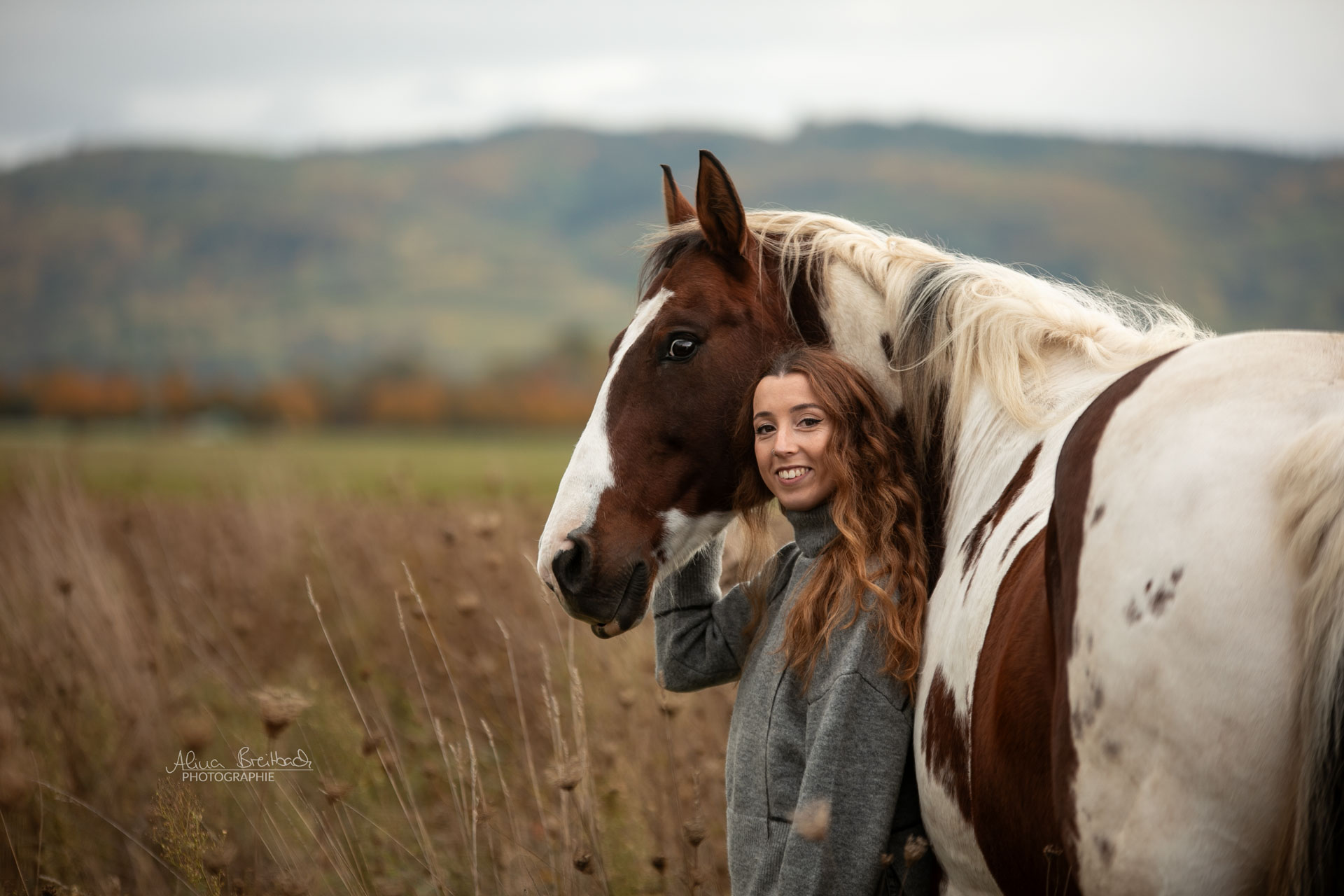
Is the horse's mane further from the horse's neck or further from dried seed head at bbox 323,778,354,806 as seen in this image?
dried seed head at bbox 323,778,354,806

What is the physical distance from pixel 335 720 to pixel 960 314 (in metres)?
3.83

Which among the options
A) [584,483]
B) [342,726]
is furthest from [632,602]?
[342,726]

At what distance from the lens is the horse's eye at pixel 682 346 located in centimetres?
249

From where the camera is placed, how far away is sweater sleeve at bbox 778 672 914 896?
6.35ft

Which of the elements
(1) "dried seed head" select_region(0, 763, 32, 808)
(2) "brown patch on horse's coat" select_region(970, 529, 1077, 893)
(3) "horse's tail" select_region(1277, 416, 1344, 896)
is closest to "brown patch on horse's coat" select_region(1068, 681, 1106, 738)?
(2) "brown patch on horse's coat" select_region(970, 529, 1077, 893)

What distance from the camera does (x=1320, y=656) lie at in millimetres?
1172

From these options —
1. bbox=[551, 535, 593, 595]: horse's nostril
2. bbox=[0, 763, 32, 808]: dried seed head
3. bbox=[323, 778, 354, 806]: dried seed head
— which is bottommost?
bbox=[0, 763, 32, 808]: dried seed head

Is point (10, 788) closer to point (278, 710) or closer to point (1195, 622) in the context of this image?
point (278, 710)

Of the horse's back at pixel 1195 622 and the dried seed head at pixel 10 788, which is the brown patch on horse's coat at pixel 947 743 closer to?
the horse's back at pixel 1195 622

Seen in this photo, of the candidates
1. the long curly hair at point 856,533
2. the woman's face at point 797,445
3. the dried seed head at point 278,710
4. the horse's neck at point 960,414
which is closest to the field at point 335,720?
the dried seed head at point 278,710

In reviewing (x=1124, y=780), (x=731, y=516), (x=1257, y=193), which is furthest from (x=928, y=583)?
(x=1257, y=193)

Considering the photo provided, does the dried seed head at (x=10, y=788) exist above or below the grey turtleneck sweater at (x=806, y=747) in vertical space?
below

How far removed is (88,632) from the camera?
16.4 feet

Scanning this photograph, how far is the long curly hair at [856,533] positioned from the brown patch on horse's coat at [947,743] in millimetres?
92
